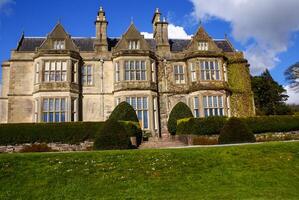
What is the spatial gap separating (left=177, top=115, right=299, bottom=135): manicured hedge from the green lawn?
8.21 meters

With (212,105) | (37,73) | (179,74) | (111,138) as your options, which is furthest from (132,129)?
(37,73)

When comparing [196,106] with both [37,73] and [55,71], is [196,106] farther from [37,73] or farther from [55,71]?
[37,73]

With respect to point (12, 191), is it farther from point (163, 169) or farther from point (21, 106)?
point (21, 106)

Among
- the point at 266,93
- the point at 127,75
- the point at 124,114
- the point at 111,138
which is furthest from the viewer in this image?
the point at 266,93

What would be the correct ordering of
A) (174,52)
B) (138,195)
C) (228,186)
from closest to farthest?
1. (138,195)
2. (228,186)
3. (174,52)

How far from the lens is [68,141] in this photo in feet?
73.2

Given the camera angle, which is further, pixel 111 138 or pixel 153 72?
pixel 153 72

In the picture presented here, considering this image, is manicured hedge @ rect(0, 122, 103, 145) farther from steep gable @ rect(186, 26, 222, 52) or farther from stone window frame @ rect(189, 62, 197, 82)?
steep gable @ rect(186, 26, 222, 52)

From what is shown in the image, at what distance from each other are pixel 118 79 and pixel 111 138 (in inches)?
458

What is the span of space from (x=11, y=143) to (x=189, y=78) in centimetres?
1672

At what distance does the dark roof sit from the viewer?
32062 mm

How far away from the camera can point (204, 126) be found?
77.7 feet

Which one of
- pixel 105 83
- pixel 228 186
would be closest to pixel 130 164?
pixel 228 186

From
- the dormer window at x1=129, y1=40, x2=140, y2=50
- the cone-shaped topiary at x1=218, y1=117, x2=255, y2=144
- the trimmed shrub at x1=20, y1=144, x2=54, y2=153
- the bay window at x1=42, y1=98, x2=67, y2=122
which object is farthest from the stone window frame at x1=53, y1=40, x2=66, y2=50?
the cone-shaped topiary at x1=218, y1=117, x2=255, y2=144
